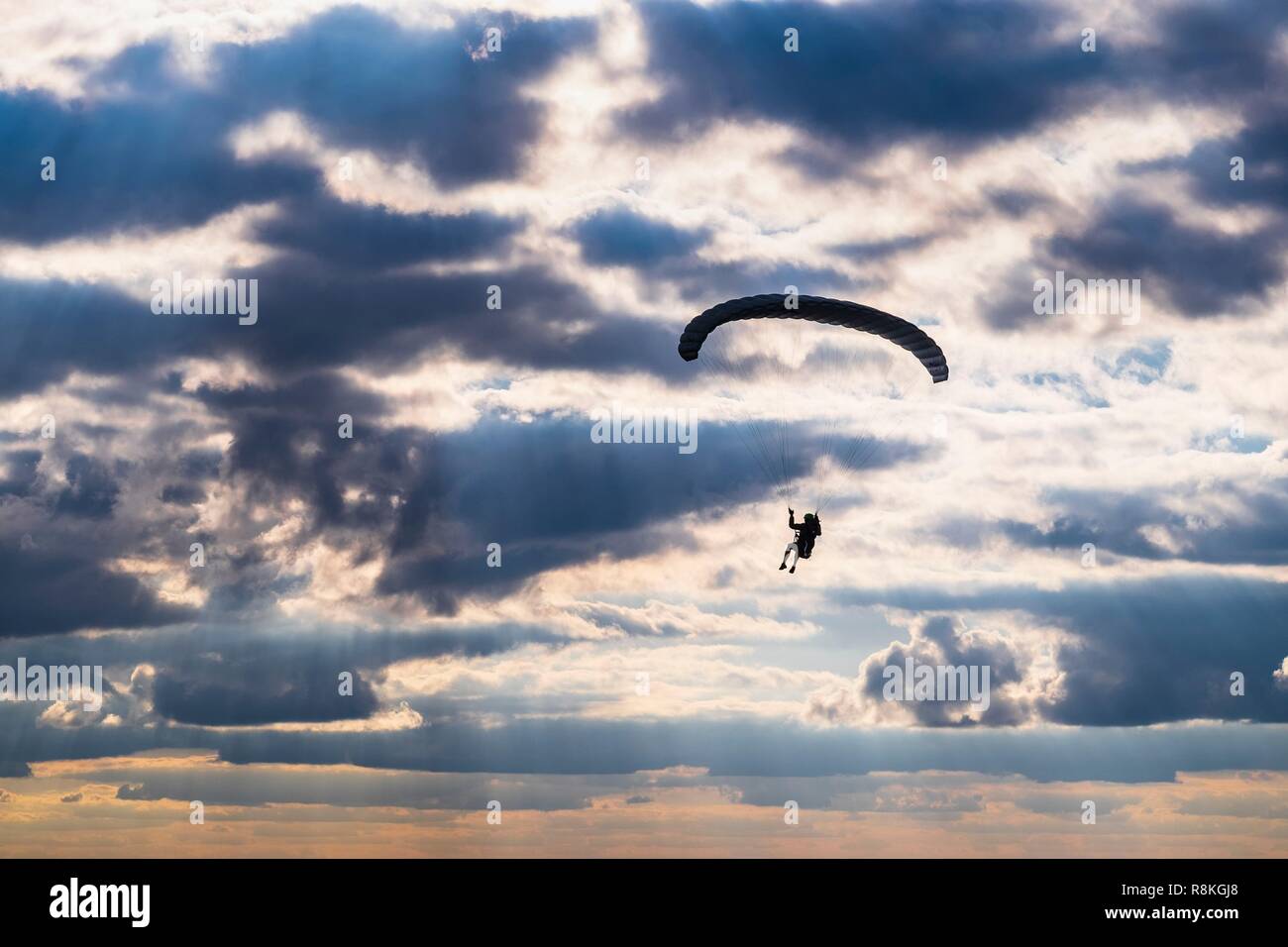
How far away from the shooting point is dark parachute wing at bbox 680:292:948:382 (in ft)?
247

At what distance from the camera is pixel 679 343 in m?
80.2

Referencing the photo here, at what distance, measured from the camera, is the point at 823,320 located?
78375 millimetres

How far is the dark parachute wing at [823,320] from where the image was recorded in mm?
75438
